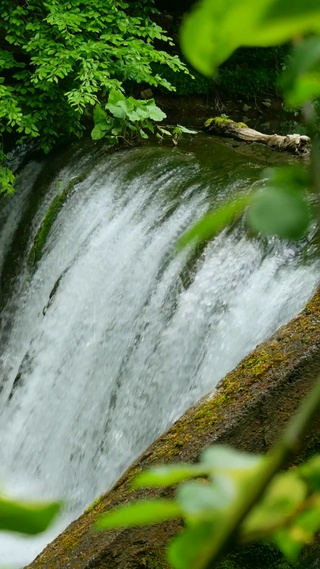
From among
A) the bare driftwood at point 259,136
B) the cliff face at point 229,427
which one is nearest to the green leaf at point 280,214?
the cliff face at point 229,427

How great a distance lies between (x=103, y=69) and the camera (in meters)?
5.61

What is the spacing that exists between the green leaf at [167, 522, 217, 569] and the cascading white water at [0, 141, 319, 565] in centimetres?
314

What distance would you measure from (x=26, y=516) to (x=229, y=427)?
204 centimetres

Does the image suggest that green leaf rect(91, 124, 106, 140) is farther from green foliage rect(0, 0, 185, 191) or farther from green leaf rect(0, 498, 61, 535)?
green leaf rect(0, 498, 61, 535)

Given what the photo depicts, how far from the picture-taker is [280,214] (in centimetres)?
31

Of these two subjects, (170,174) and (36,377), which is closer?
(36,377)

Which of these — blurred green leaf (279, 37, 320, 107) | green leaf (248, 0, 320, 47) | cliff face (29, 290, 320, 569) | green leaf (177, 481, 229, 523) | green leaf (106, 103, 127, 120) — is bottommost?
cliff face (29, 290, 320, 569)

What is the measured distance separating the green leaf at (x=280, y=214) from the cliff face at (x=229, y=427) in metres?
1.92

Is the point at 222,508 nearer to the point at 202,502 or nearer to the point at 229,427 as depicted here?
the point at 202,502

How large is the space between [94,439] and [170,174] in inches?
81.1

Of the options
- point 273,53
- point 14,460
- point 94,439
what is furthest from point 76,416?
point 273,53

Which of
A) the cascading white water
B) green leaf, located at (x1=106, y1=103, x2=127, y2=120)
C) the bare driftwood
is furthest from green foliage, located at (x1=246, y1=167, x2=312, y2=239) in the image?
green leaf, located at (x1=106, y1=103, x2=127, y2=120)

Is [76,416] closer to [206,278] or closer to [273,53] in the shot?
[206,278]

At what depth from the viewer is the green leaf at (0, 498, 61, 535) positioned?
28cm
